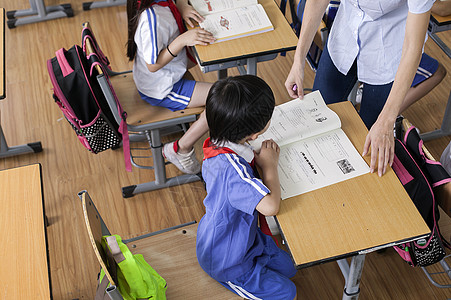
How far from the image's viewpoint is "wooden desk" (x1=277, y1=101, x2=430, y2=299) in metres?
1.37

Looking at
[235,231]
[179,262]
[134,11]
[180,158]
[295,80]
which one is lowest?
[180,158]

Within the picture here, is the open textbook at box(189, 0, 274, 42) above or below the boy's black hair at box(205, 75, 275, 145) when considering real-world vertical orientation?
below

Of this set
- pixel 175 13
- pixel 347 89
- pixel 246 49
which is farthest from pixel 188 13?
pixel 347 89

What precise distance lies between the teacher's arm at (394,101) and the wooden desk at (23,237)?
102 centimetres

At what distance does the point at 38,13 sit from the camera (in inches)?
145

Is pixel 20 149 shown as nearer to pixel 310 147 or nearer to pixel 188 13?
pixel 188 13

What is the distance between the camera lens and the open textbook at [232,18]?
7.01 ft

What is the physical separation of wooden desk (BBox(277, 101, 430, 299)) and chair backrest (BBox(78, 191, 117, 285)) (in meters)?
0.48

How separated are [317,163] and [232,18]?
0.92 meters

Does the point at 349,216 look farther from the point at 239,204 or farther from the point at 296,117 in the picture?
the point at 296,117

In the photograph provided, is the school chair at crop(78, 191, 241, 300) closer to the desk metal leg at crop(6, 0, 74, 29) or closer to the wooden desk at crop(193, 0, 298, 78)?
the wooden desk at crop(193, 0, 298, 78)

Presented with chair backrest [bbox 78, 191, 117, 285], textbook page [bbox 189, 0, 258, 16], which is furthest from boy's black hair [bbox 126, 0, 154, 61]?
chair backrest [bbox 78, 191, 117, 285]

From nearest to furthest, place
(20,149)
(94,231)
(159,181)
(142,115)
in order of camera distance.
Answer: (94,231) → (142,115) → (159,181) → (20,149)

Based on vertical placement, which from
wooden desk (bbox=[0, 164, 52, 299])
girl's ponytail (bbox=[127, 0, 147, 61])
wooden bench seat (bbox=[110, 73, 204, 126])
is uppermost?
girl's ponytail (bbox=[127, 0, 147, 61])
